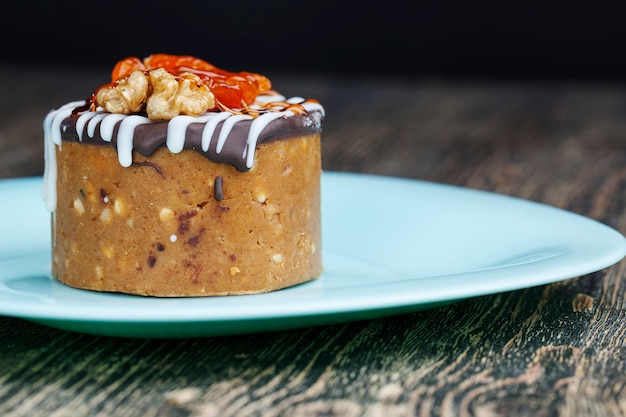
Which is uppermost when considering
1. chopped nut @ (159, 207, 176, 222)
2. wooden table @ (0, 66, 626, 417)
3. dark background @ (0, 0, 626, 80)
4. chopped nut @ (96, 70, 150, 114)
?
chopped nut @ (96, 70, 150, 114)

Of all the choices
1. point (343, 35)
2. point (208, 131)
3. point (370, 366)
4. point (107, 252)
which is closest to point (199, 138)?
point (208, 131)

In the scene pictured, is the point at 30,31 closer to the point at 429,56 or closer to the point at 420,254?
the point at 429,56

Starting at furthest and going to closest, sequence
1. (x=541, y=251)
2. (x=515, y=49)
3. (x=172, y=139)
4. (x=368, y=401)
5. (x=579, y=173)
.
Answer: (x=515, y=49) → (x=579, y=173) → (x=541, y=251) → (x=172, y=139) → (x=368, y=401)

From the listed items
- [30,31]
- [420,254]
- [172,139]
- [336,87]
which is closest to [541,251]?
[420,254]

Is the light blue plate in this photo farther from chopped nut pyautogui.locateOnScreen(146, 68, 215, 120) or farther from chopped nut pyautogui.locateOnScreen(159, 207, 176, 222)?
chopped nut pyautogui.locateOnScreen(146, 68, 215, 120)

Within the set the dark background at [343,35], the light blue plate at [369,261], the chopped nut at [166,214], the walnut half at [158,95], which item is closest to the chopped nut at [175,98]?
the walnut half at [158,95]

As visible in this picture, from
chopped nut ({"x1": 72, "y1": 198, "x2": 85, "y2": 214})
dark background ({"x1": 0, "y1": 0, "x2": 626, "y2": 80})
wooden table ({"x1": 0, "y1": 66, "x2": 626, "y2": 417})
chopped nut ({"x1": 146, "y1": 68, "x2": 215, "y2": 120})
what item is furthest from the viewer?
dark background ({"x1": 0, "y1": 0, "x2": 626, "y2": 80})

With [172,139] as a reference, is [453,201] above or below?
below

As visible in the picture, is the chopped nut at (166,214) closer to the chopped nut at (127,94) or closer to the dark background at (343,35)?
the chopped nut at (127,94)

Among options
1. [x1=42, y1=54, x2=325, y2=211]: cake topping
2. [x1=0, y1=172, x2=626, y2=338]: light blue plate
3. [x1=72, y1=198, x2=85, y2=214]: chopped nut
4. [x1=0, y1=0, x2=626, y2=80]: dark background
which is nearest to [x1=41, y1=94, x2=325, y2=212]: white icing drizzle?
[x1=42, y1=54, x2=325, y2=211]: cake topping
